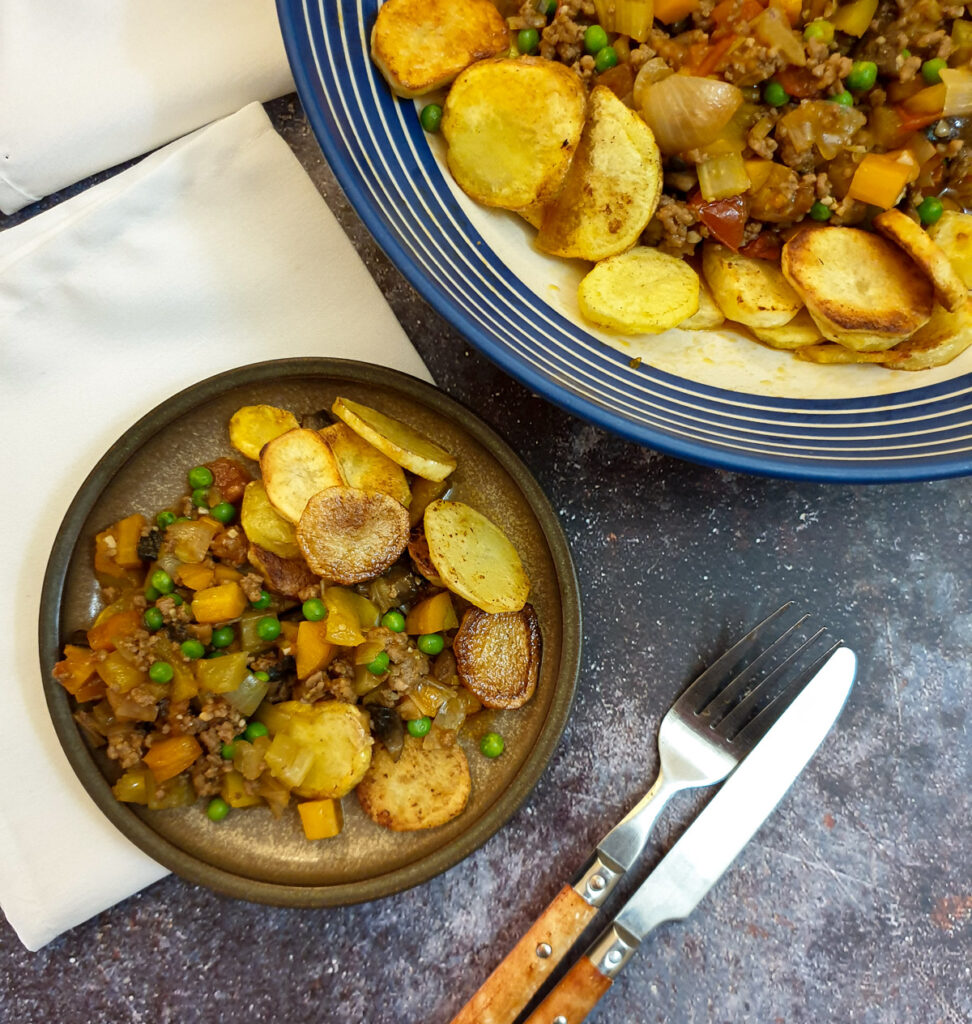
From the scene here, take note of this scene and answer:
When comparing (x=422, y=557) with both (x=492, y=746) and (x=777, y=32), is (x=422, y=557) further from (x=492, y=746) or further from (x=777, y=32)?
(x=777, y=32)

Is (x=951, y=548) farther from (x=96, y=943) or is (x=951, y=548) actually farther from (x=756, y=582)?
(x=96, y=943)

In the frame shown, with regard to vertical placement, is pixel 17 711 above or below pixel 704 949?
above

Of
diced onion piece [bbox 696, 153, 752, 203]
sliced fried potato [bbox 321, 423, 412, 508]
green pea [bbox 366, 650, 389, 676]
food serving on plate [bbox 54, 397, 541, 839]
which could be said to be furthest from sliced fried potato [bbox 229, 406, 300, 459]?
diced onion piece [bbox 696, 153, 752, 203]

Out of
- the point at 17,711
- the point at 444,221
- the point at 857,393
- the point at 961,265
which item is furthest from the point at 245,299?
the point at 961,265

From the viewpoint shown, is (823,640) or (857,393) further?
(823,640)

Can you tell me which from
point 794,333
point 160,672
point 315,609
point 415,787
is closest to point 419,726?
point 415,787

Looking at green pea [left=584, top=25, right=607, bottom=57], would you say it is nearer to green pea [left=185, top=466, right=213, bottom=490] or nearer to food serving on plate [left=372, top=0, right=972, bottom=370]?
food serving on plate [left=372, top=0, right=972, bottom=370]
